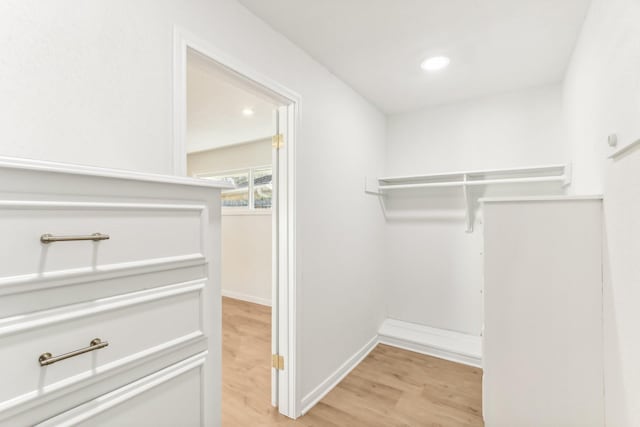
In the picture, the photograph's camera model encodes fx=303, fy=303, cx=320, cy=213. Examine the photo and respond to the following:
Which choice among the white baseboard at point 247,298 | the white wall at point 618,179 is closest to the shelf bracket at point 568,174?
the white wall at point 618,179

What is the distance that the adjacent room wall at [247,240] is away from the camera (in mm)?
4441

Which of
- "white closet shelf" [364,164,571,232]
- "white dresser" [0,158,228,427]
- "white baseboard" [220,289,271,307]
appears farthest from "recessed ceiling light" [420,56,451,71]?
"white baseboard" [220,289,271,307]

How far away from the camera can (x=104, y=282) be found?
0.64 metres

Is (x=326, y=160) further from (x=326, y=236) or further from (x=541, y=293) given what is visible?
(x=541, y=293)

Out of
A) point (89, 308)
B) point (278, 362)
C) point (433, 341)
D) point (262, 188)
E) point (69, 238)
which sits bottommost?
point (433, 341)

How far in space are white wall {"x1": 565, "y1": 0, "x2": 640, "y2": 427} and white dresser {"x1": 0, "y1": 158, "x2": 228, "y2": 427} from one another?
1.34 meters

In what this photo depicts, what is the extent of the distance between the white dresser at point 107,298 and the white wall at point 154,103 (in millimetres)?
462

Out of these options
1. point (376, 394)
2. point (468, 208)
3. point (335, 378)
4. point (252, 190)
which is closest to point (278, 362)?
point (335, 378)

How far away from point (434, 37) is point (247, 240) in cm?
363

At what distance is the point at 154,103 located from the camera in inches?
45.6

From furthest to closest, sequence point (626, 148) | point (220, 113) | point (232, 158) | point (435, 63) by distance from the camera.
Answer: point (232, 158)
point (220, 113)
point (435, 63)
point (626, 148)

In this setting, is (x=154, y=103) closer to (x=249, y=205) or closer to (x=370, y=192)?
(x=370, y=192)

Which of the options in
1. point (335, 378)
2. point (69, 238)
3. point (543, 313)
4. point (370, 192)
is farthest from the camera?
point (370, 192)

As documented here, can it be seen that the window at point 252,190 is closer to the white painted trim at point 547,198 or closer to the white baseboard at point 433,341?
the white baseboard at point 433,341
